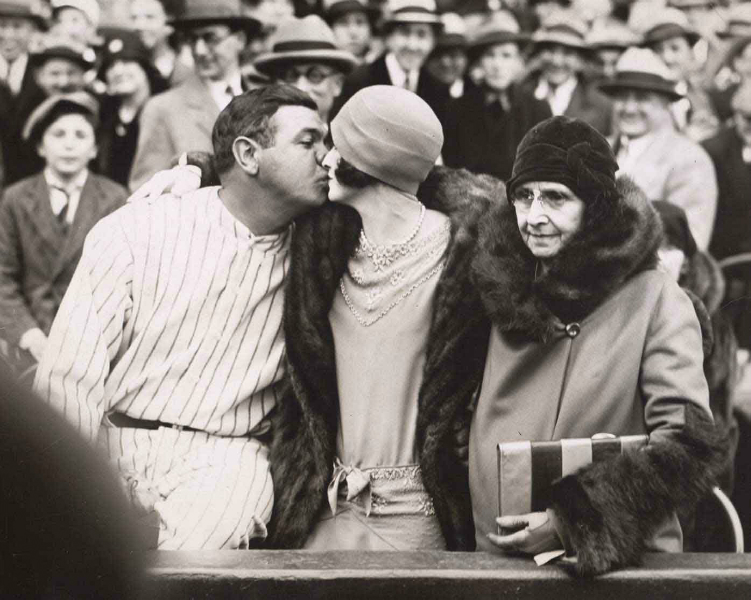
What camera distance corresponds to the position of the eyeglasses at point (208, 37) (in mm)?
6473

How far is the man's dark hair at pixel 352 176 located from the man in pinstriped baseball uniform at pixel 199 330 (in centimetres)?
11

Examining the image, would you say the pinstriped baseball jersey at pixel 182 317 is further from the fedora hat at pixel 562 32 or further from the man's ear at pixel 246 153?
the fedora hat at pixel 562 32

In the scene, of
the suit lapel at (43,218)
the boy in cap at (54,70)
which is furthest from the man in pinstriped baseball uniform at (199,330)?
the boy in cap at (54,70)

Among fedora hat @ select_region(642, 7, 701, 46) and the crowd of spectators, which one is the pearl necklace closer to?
the crowd of spectators

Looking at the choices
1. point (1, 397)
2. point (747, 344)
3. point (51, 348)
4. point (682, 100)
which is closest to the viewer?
point (1, 397)

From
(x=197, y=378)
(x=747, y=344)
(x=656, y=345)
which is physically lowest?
(x=747, y=344)

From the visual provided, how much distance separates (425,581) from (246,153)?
5.27ft

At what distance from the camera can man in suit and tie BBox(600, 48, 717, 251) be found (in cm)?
631

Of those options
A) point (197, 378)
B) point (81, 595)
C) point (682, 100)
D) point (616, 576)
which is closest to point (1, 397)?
point (81, 595)

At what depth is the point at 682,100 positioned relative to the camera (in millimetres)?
7195

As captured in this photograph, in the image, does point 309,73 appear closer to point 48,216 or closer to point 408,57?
point 408,57

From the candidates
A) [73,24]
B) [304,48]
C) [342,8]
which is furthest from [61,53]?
[342,8]

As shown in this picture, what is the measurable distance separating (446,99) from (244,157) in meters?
2.88

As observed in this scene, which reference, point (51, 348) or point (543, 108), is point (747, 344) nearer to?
point (543, 108)
